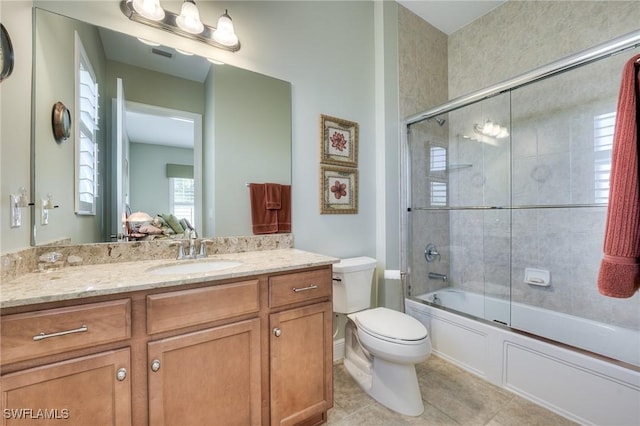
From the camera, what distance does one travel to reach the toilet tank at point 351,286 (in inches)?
72.1

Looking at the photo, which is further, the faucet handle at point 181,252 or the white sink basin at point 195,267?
the faucet handle at point 181,252

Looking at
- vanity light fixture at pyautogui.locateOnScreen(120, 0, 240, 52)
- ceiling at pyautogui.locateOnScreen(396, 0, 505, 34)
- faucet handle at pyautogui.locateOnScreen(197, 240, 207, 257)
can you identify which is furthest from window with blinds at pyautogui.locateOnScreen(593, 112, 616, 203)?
faucet handle at pyautogui.locateOnScreen(197, 240, 207, 257)

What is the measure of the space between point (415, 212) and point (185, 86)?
203 centimetres

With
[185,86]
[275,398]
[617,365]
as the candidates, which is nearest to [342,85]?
[185,86]

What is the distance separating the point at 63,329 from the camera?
81cm

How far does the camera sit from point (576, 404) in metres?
1.44

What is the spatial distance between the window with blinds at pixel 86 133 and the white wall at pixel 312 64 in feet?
0.84

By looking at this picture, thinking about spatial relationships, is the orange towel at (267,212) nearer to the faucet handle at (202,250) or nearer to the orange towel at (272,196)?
the orange towel at (272,196)

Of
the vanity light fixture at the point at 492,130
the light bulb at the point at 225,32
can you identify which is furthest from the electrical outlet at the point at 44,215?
the vanity light fixture at the point at 492,130

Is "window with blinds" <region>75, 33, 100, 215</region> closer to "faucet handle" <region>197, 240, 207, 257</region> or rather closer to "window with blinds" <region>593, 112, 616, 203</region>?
"faucet handle" <region>197, 240, 207, 257</region>

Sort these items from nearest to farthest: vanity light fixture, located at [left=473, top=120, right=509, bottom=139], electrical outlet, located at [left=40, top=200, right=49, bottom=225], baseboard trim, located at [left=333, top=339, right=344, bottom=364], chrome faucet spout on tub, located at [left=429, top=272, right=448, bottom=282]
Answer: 1. electrical outlet, located at [left=40, top=200, right=49, bottom=225]
2. baseboard trim, located at [left=333, top=339, right=344, bottom=364]
3. vanity light fixture, located at [left=473, top=120, right=509, bottom=139]
4. chrome faucet spout on tub, located at [left=429, top=272, right=448, bottom=282]

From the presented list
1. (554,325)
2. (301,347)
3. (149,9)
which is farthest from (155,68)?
(554,325)

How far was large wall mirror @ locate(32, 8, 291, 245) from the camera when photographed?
120cm

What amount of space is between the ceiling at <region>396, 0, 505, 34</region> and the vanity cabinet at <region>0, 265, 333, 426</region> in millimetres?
2538
